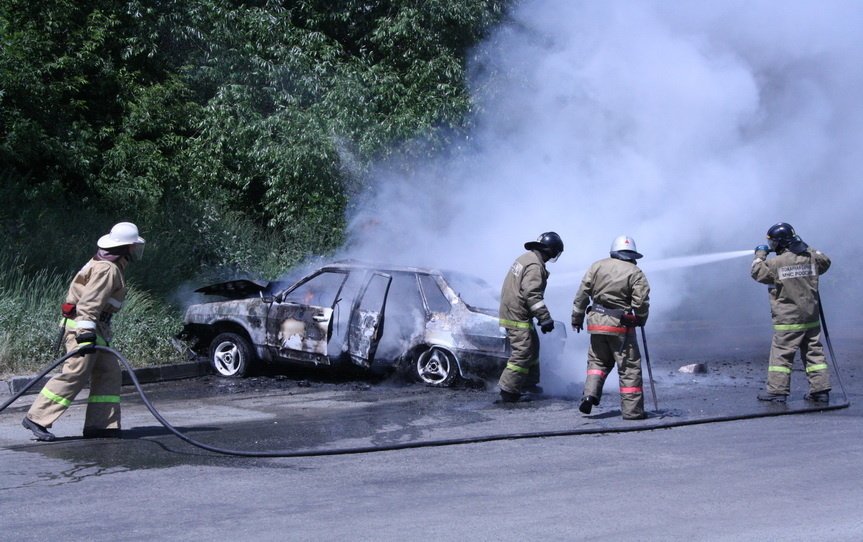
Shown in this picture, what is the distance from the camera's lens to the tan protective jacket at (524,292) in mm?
9742

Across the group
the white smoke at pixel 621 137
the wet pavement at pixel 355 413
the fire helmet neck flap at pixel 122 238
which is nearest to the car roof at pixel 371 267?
the wet pavement at pixel 355 413

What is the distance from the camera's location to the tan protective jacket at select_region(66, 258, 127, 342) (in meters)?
7.58

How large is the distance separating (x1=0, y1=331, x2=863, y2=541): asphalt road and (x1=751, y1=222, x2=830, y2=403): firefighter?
10.6 inches

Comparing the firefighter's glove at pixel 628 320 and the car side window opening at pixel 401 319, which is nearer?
the firefighter's glove at pixel 628 320

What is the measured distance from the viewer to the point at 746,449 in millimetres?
7262

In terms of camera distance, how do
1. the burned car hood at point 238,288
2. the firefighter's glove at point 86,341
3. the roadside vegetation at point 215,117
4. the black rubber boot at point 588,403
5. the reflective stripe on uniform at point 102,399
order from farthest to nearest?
the roadside vegetation at point 215,117, the burned car hood at point 238,288, the black rubber boot at point 588,403, the reflective stripe on uniform at point 102,399, the firefighter's glove at point 86,341

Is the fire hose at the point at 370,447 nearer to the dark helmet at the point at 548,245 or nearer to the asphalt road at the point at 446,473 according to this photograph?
the asphalt road at the point at 446,473

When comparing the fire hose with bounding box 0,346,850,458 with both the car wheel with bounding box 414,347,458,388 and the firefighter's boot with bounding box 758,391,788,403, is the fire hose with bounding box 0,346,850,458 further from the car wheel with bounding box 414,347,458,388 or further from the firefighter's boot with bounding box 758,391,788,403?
the car wheel with bounding box 414,347,458,388

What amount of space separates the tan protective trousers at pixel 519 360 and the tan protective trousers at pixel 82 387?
3569mm

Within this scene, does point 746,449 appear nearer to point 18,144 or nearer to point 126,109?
point 18,144

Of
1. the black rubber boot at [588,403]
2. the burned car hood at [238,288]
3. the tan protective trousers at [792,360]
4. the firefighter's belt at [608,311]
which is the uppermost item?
the burned car hood at [238,288]

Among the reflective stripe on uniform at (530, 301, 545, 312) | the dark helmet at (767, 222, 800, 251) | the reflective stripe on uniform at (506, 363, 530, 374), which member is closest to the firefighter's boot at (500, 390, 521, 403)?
the reflective stripe on uniform at (506, 363, 530, 374)

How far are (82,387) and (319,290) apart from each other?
3912mm

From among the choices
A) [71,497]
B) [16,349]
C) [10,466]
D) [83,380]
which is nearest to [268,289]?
[16,349]
